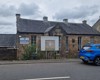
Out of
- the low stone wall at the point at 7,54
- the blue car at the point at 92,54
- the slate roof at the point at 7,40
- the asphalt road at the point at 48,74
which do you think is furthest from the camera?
the slate roof at the point at 7,40

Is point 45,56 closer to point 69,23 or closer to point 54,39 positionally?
point 54,39

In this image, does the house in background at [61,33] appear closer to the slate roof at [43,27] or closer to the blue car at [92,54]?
the slate roof at [43,27]

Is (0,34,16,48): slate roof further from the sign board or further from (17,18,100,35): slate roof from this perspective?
the sign board

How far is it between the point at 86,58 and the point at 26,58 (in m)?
6.56

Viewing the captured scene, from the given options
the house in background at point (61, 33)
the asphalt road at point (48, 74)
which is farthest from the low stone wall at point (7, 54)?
the house in background at point (61, 33)

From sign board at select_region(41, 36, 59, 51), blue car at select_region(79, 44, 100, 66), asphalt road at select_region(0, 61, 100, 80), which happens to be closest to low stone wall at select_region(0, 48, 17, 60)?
sign board at select_region(41, 36, 59, 51)

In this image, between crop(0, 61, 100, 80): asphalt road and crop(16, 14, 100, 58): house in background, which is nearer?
crop(0, 61, 100, 80): asphalt road

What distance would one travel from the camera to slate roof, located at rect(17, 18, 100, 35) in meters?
31.9

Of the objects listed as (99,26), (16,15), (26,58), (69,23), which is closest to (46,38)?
(26,58)

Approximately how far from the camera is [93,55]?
→ 15.1m

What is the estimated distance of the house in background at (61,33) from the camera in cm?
3071

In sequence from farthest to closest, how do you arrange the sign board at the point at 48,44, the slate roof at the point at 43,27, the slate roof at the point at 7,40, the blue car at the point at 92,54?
1. the slate roof at the point at 7,40
2. the slate roof at the point at 43,27
3. the sign board at the point at 48,44
4. the blue car at the point at 92,54

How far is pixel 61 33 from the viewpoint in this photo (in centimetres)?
3164

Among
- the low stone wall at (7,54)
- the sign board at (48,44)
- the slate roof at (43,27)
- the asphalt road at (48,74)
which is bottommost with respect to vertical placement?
the asphalt road at (48,74)
